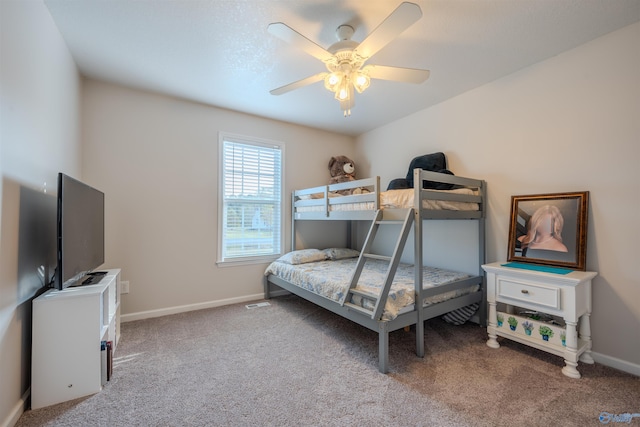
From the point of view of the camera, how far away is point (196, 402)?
1.59 m

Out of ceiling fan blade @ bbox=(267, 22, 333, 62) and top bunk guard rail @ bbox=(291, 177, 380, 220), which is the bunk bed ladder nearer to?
top bunk guard rail @ bbox=(291, 177, 380, 220)

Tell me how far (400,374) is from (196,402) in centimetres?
131

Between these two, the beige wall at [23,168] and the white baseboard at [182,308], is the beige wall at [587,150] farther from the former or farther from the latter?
the beige wall at [23,168]

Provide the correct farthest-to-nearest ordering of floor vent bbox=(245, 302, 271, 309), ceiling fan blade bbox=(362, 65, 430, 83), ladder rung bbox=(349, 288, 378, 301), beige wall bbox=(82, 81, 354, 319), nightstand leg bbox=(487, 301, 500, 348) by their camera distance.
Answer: floor vent bbox=(245, 302, 271, 309), beige wall bbox=(82, 81, 354, 319), nightstand leg bbox=(487, 301, 500, 348), ladder rung bbox=(349, 288, 378, 301), ceiling fan blade bbox=(362, 65, 430, 83)

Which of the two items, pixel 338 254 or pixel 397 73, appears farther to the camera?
pixel 338 254

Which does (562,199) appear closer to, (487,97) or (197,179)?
(487,97)

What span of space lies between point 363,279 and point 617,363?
1859mm

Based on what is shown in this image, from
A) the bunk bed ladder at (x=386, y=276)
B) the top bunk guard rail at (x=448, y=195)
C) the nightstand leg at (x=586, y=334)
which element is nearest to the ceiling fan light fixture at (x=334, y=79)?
the top bunk guard rail at (x=448, y=195)

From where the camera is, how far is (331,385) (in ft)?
5.76

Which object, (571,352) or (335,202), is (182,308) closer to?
(335,202)

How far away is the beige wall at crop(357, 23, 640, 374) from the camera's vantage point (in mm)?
1902

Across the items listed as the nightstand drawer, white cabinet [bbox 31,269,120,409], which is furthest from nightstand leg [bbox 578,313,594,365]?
white cabinet [bbox 31,269,120,409]

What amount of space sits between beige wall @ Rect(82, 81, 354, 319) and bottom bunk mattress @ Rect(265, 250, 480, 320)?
0.66 meters

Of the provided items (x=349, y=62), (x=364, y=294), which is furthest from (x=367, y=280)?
(x=349, y=62)
